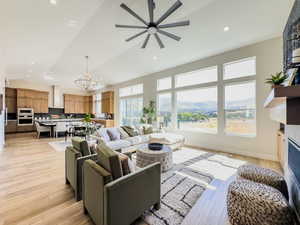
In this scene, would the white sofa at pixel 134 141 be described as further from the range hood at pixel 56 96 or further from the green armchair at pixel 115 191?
the range hood at pixel 56 96

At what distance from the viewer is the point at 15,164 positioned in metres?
3.48

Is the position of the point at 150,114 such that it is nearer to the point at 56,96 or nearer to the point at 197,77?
the point at 197,77

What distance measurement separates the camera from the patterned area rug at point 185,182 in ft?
5.91

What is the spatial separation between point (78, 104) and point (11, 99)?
3.83 meters

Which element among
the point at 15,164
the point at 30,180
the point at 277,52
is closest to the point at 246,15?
the point at 277,52

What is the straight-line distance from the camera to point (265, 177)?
1.89 meters

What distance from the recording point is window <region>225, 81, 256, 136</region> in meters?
4.32

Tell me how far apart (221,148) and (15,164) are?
238 inches

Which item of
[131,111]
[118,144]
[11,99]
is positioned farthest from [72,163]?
[11,99]

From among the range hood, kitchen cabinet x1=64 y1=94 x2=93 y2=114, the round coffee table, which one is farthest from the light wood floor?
kitchen cabinet x1=64 y1=94 x2=93 y2=114

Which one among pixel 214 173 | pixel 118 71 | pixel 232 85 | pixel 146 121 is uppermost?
pixel 118 71

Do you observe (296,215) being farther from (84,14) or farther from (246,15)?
(84,14)

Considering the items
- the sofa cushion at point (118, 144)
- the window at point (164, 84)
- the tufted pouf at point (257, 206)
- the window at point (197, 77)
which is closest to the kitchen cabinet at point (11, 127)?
the sofa cushion at point (118, 144)

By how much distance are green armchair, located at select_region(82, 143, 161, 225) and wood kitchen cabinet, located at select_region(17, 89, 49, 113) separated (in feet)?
32.2
